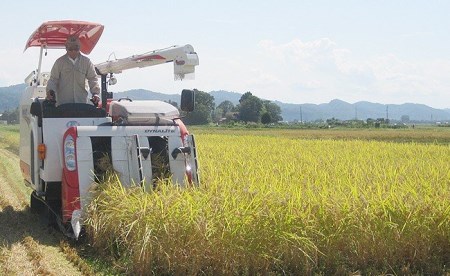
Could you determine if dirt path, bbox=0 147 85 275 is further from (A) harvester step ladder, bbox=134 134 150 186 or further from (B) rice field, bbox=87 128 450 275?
(A) harvester step ladder, bbox=134 134 150 186

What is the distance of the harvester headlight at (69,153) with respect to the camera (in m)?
7.58

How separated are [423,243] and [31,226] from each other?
542cm

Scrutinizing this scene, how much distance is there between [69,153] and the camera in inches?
302

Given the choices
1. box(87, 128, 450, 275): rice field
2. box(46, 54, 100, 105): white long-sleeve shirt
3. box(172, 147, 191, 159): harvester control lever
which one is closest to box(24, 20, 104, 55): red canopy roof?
box(46, 54, 100, 105): white long-sleeve shirt

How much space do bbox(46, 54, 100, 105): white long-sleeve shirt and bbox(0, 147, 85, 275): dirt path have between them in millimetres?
1895

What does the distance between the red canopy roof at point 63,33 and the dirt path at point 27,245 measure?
9.23 feet

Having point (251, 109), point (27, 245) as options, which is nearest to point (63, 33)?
point (27, 245)

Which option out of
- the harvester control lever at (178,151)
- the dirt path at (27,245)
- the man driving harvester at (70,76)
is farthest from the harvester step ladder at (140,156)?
the man driving harvester at (70,76)

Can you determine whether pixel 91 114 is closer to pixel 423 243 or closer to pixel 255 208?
pixel 255 208

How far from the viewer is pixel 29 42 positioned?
9859 mm

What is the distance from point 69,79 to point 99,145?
53.7 inches

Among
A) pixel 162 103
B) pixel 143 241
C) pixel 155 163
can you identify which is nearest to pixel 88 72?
pixel 162 103

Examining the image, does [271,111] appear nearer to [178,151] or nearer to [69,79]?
[69,79]

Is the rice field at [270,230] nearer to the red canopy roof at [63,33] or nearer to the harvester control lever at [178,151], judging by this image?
the harvester control lever at [178,151]
